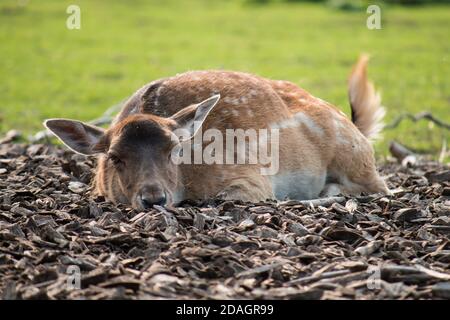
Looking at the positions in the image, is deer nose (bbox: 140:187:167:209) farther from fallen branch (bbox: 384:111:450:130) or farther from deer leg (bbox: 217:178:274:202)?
fallen branch (bbox: 384:111:450:130)

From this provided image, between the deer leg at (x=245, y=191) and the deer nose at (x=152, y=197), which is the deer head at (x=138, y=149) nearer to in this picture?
the deer nose at (x=152, y=197)

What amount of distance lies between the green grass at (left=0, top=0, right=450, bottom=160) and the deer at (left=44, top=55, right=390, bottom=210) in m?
3.82

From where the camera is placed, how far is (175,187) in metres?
7.18

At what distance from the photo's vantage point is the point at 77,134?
7402 mm

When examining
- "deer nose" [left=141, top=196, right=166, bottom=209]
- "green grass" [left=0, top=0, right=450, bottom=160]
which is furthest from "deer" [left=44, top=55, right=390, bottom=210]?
"green grass" [left=0, top=0, right=450, bottom=160]

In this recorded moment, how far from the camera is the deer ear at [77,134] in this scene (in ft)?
24.1

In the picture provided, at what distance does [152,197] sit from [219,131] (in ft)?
4.51

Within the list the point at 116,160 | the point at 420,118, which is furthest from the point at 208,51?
the point at 116,160

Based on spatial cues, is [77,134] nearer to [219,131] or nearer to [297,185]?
[219,131]

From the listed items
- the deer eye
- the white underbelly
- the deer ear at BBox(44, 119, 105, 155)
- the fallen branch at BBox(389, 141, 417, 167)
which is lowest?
the fallen branch at BBox(389, 141, 417, 167)

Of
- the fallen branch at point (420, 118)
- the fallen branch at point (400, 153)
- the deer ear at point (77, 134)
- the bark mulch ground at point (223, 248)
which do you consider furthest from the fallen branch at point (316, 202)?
the fallen branch at point (420, 118)

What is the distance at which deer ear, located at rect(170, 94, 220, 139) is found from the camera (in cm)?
736
